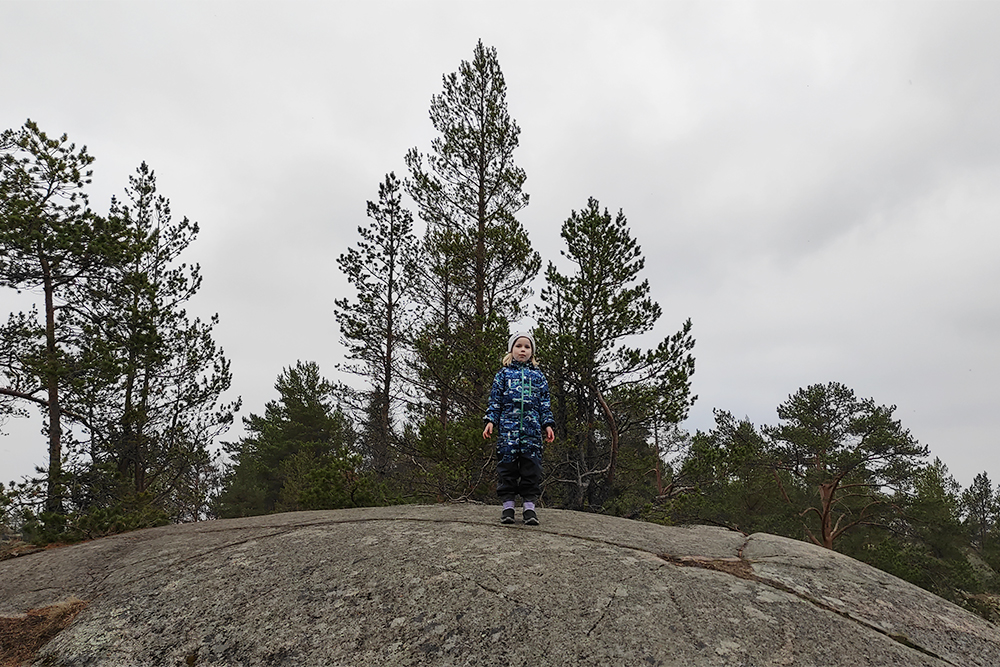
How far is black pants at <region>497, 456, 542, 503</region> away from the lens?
521 cm

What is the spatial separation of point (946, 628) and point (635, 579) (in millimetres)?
1981

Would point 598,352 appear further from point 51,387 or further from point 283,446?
point 283,446

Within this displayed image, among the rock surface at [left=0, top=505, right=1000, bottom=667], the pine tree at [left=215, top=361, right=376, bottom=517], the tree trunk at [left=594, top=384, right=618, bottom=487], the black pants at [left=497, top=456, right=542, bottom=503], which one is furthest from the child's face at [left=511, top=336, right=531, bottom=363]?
the pine tree at [left=215, top=361, right=376, bottom=517]

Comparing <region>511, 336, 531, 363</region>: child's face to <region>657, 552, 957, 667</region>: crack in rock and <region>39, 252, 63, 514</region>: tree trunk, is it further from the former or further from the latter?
<region>39, 252, 63, 514</region>: tree trunk

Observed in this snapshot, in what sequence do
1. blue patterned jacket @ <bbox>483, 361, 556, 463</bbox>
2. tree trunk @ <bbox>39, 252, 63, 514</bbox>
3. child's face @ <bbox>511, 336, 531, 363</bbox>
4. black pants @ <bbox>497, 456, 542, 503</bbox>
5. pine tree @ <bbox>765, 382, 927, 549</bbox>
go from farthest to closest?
pine tree @ <bbox>765, 382, 927, 549</bbox>
tree trunk @ <bbox>39, 252, 63, 514</bbox>
child's face @ <bbox>511, 336, 531, 363</bbox>
blue patterned jacket @ <bbox>483, 361, 556, 463</bbox>
black pants @ <bbox>497, 456, 542, 503</bbox>

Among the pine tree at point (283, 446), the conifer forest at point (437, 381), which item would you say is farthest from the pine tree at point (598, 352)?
the pine tree at point (283, 446)

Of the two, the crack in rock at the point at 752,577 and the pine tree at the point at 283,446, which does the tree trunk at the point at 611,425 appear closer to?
the crack in rock at the point at 752,577

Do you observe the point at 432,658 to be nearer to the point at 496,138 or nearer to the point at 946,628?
the point at 946,628

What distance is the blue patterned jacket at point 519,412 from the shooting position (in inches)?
210

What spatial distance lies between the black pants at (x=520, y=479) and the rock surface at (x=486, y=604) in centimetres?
58

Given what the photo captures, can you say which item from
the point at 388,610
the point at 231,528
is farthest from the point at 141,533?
the point at 388,610

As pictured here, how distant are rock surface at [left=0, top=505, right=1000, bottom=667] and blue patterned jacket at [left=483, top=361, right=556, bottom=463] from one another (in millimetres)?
891

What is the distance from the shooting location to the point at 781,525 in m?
16.5

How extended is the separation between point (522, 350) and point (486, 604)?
9.41 ft
